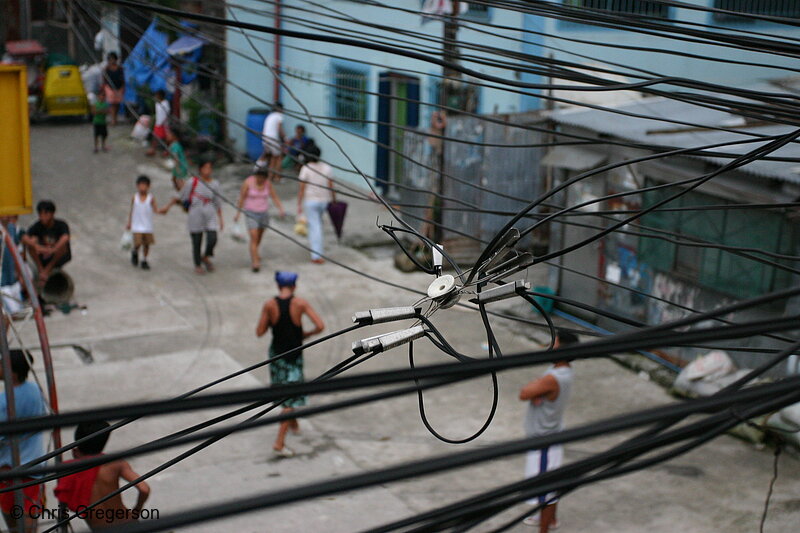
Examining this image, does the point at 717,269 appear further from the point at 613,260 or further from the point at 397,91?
the point at 397,91

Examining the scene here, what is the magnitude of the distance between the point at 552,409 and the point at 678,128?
12.9 feet

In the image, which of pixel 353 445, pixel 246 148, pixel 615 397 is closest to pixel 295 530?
pixel 353 445

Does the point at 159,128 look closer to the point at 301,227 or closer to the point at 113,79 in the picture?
the point at 113,79

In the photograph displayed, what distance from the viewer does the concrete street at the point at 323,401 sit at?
23.3 ft

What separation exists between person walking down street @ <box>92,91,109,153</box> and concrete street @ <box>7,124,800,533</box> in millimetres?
4419

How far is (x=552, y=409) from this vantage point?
22.1 feet

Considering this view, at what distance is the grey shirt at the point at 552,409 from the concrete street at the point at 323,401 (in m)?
0.65

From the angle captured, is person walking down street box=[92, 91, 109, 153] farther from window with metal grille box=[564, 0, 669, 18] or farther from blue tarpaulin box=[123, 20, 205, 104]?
window with metal grille box=[564, 0, 669, 18]

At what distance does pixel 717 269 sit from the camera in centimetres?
920

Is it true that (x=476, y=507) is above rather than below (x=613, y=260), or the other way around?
above

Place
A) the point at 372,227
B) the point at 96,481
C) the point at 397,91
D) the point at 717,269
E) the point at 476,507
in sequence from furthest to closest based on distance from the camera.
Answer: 1. the point at 397,91
2. the point at 372,227
3. the point at 717,269
4. the point at 96,481
5. the point at 476,507

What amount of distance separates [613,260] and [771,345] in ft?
7.83

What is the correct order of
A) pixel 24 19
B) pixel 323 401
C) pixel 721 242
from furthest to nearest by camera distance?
pixel 24 19 → pixel 721 242 → pixel 323 401

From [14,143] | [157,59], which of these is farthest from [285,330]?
[157,59]
